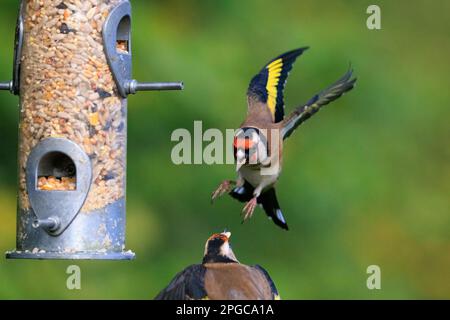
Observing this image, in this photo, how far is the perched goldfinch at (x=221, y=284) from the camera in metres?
8.79

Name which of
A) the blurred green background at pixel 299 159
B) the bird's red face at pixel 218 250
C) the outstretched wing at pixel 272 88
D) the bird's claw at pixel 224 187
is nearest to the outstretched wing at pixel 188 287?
the bird's red face at pixel 218 250

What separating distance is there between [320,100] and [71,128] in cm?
148

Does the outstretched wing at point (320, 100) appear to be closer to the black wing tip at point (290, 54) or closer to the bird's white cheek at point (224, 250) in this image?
the black wing tip at point (290, 54)

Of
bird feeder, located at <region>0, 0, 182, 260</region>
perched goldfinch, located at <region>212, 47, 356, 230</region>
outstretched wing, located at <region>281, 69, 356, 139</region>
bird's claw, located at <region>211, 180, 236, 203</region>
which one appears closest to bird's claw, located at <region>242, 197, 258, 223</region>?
perched goldfinch, located at <region>212, 47, 356, 230</region>

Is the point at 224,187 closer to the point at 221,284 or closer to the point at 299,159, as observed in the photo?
the point at 221,284

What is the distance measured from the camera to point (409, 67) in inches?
549

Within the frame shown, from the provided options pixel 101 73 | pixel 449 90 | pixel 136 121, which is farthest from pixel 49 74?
pixel 449 90

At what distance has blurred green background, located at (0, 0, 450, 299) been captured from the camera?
41.4 ft

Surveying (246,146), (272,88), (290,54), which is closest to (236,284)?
(246,146)

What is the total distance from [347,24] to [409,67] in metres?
0.74

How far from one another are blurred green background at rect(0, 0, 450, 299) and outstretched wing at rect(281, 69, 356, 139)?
271cm

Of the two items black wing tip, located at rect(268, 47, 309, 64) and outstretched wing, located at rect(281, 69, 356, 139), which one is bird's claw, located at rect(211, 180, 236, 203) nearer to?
outstretched wing, located at rect(281, 69, 356, 139)

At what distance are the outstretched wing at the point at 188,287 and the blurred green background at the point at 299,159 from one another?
3268 mm

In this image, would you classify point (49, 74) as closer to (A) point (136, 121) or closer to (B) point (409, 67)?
(A) point (136, 121)
